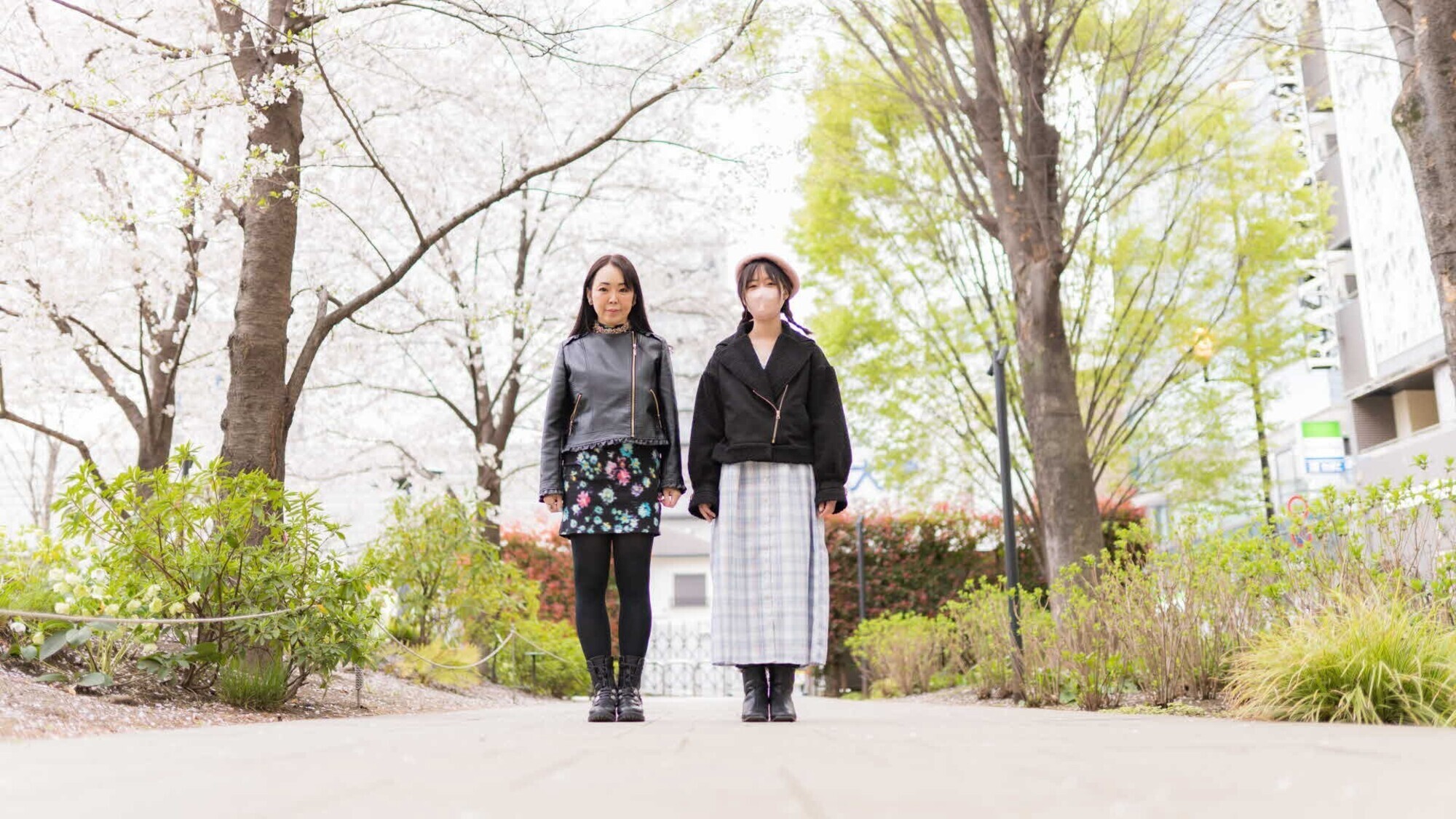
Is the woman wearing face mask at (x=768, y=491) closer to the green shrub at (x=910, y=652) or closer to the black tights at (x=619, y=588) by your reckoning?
the black tights at (x=619, y=588)

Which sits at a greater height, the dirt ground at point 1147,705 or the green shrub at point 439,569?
the green shrub at point 439,569

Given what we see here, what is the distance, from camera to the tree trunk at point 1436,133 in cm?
504

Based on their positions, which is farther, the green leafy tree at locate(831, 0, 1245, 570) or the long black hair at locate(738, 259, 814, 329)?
the green leafy tree at locate(831, 0, 1245, 570)

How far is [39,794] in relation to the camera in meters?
1.73

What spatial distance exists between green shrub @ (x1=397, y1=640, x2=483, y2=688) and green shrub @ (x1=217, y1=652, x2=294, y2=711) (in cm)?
321

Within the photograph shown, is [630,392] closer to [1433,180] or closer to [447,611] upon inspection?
[1433,180]

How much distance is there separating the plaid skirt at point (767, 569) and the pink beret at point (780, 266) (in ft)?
2.71

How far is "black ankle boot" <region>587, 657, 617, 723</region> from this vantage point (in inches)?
161

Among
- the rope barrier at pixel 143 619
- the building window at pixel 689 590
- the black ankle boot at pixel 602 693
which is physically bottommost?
the black ankle boot at pixel 602 693

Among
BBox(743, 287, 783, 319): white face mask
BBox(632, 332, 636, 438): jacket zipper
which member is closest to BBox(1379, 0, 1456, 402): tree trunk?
BBox(743, 287, 783, 319): white face mask

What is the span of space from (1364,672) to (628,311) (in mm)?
3064

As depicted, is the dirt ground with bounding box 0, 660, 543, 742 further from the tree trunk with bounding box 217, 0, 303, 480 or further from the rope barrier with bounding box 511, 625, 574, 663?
the rope barrier with bounding box 511, 625, 574, 663

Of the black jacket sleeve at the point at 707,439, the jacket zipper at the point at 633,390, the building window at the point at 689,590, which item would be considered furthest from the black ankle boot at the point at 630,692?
the building window at the point at 689,590

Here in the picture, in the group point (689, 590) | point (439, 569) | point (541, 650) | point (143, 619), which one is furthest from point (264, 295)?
point (689, 590)
